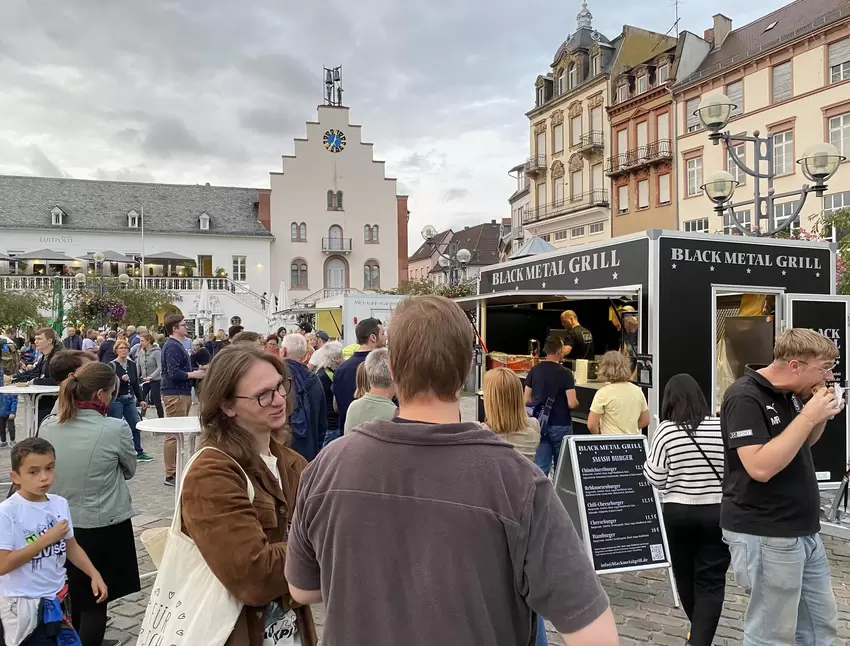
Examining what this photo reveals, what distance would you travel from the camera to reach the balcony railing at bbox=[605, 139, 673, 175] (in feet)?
107

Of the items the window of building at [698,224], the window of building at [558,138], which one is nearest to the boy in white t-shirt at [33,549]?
the window of building at [698,224]

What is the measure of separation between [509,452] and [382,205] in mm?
52658

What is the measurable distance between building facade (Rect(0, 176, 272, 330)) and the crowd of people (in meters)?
40.9

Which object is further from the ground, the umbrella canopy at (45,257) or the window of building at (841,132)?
the window of building at (841,132)

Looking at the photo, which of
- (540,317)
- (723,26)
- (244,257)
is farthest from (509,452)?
(244,257)

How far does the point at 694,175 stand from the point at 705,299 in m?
26.8

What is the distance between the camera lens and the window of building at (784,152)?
27078mm

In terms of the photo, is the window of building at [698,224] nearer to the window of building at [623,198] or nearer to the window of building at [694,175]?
the window of building at [694,175]

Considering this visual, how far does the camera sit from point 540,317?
38.9ft

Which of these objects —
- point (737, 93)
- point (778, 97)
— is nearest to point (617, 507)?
point (778, 97)

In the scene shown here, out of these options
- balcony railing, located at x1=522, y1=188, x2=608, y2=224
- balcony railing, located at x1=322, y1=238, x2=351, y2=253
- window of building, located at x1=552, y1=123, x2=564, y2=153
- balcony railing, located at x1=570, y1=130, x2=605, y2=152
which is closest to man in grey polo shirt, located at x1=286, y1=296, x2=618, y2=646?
balcony railing, located at x1=522, y1=188, x2=608, y2=224

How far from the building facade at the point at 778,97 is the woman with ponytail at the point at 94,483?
2235 cm

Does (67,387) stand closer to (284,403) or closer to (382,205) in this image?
(284,403)

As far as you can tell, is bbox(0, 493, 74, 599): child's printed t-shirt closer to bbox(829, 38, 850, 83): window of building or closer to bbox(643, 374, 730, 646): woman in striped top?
bbox(643, 374, 730, 646): woman in striped top
